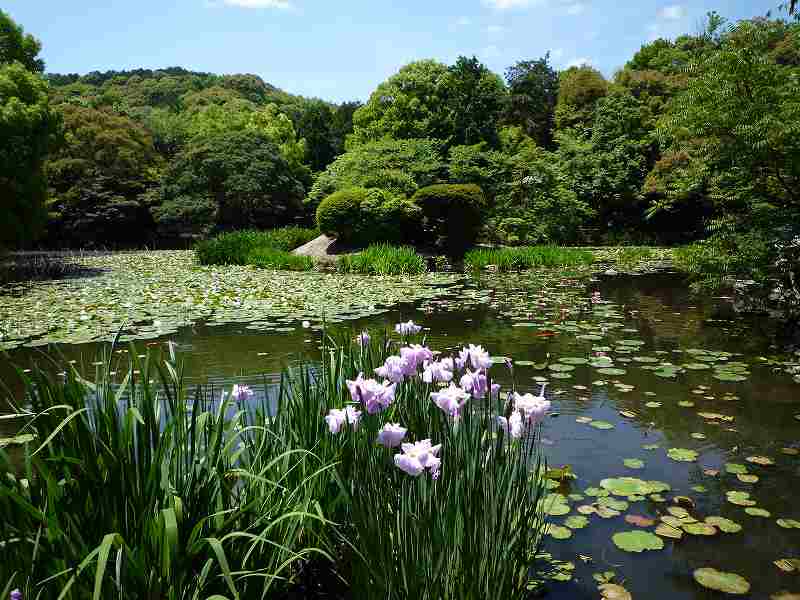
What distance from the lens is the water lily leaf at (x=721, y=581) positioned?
204 cm

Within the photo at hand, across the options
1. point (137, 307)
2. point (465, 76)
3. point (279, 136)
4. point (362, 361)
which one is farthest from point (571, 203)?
point (279, 136)

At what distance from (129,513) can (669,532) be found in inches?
83.5

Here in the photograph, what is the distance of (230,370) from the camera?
16.1 feet

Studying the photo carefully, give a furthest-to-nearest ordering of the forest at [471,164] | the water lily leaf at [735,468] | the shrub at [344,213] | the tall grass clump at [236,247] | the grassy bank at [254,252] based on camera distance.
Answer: the tall grass clump at [236,247], the shrub at [344,213], the grassy bank at [254,252], the forest at [471,164], the water lily leaf at [735,468]

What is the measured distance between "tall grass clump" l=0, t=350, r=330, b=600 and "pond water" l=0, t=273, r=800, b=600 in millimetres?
385

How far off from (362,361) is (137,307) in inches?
266

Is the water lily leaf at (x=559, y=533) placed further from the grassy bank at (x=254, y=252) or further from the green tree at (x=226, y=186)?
the green tree at (x=226, y=186)

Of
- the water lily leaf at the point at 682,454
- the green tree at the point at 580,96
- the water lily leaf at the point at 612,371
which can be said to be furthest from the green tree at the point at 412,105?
the water lily leaf at the point at 682,454

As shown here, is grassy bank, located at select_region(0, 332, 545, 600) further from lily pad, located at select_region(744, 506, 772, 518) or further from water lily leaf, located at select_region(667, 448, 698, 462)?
water lily leaf, located at select_region(667, 448, 698, 462)

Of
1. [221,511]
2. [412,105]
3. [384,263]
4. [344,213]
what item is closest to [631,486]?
[221,511]

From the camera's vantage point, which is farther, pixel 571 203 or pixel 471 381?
pixel 571 203

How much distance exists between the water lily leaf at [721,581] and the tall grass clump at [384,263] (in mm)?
10524

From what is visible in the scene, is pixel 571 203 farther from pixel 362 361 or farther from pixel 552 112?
pixel 362 361

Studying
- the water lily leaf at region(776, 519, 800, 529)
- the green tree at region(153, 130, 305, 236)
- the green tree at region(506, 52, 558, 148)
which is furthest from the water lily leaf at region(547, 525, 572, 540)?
the green tree at region(506, 52, 558, 148)
